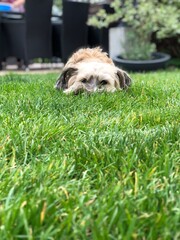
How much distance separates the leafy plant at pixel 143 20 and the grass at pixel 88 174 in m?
5.81

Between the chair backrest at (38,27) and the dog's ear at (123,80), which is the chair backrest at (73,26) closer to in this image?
the chair backrest at (38,27)

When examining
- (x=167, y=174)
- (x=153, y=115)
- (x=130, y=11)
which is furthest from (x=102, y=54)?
(x=130, y=11)

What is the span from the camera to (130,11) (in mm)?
8023

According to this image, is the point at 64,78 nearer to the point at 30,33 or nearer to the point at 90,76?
the point at 90,76

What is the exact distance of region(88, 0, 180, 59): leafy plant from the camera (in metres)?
7.92

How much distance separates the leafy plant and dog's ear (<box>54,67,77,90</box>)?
450cm

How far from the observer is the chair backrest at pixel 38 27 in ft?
23.5

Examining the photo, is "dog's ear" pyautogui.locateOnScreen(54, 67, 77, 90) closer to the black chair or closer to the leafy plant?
the black chair

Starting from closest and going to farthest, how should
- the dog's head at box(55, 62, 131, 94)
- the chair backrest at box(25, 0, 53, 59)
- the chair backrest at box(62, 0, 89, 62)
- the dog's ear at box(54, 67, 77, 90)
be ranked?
the dog's head at box(55, 62, 131, 94) < the dog's ear at box(54, 67, 77, 90) < the chair backrest at box(25, 0, 53, 59) < the chair backrest at box(62, 0, 89, 62)

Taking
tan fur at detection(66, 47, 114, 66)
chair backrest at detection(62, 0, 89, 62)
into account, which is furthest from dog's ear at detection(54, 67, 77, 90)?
chair backrest at detection(62, 0, 89, 62)

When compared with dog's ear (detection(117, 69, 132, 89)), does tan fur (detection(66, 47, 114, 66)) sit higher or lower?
higher

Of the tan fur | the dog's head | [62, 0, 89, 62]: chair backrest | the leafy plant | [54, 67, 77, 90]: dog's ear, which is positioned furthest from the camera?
the leafy plant

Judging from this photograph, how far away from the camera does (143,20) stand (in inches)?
324

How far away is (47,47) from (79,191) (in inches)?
264
